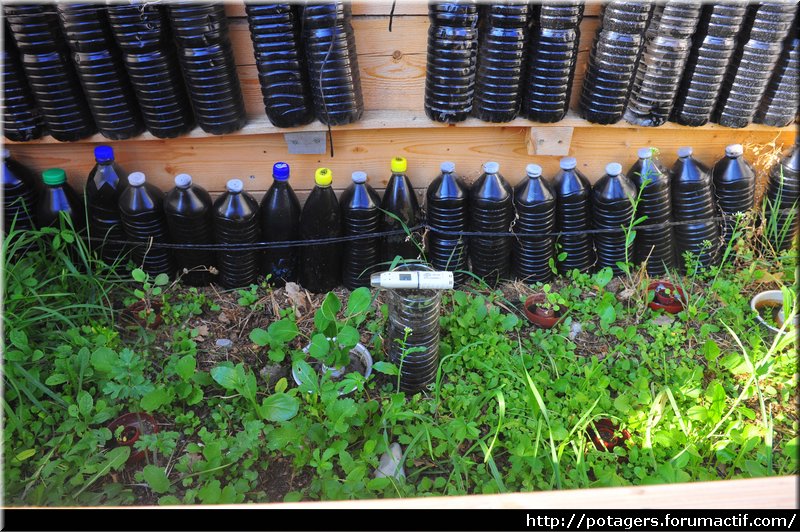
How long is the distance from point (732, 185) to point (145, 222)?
2.91m

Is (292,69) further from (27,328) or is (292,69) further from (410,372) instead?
(27,328)

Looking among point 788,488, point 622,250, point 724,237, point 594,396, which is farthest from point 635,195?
point 788,488

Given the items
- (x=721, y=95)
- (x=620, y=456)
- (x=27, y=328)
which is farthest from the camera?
(x=721, y=95)

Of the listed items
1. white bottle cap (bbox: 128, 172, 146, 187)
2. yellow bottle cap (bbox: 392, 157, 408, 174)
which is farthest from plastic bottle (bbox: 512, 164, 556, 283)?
white bottle cap (bbox: 128, 172, 146, 187)

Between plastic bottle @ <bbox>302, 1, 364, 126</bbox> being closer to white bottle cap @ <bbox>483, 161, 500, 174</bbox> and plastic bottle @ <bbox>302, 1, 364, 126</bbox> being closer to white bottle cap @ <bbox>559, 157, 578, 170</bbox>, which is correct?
white bottle cap @ <bbox>483, 161, 500, 174</bbox>

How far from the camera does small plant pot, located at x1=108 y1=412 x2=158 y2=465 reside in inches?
96.7

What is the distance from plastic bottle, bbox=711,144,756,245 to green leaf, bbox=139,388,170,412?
2.79 meters

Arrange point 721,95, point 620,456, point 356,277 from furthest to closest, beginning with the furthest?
1. point 356,277
2. point 721,95
3. point 620,456

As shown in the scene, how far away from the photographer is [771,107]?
3.10 metres

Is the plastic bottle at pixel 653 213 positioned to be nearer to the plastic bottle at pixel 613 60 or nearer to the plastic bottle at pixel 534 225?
the plastic bottle at pixel 613 60

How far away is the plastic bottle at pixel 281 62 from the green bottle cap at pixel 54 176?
1028mm

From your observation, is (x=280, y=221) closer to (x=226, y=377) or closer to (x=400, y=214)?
(x=400, y=214)

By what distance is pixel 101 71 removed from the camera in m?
2.79

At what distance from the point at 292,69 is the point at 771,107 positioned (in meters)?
2.24
